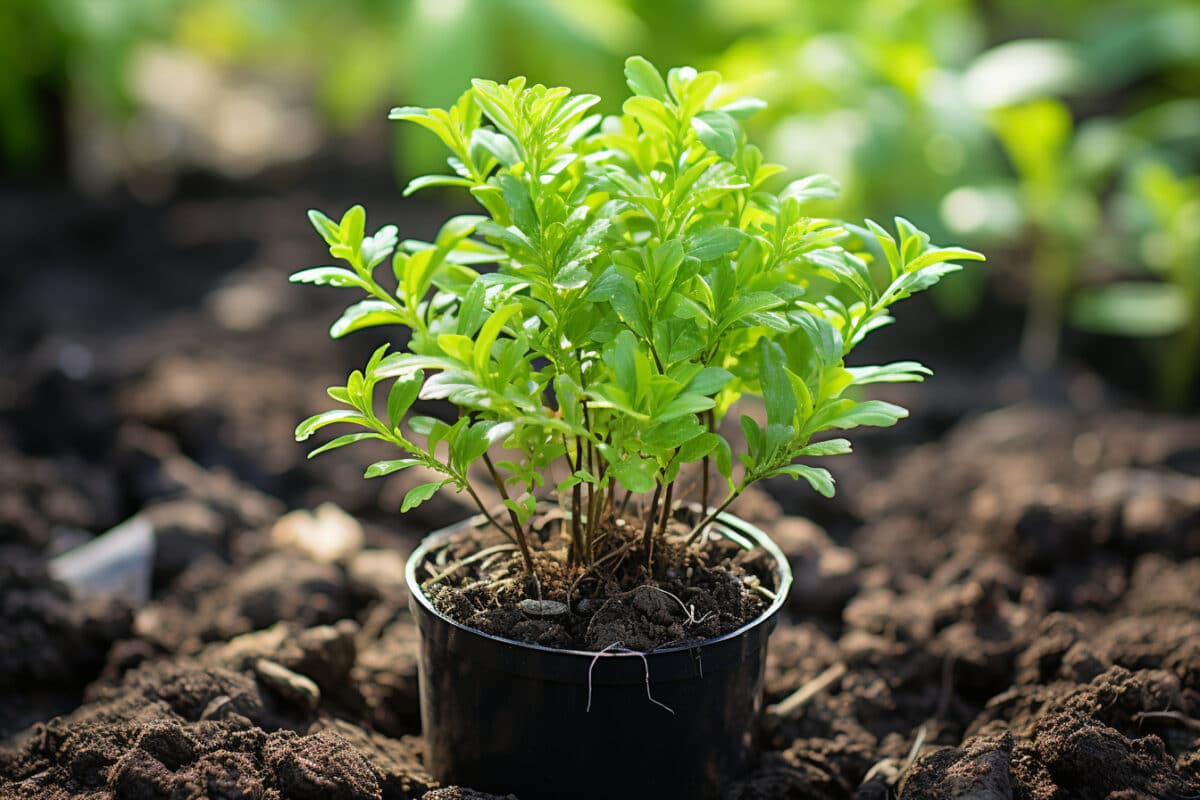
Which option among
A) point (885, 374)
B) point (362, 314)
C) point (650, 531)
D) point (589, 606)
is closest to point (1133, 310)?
point (885, 374)

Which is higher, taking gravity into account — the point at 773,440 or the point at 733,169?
the point at 733,169

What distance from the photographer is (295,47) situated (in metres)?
6.23

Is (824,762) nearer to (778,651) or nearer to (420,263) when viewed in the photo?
(778,651)

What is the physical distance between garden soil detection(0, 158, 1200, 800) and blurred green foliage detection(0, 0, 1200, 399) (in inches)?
20.8

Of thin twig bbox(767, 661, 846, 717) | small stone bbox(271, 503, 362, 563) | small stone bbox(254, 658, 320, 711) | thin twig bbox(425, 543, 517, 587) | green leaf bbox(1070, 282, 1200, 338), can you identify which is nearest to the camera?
thin twig bbox(425, 543, 517, 587)

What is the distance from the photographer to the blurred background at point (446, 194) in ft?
10.9

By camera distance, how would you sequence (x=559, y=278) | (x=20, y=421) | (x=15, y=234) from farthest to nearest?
1. (x=15, y=234)
2. (x=20, y=421)
3. (x=559, y=278)

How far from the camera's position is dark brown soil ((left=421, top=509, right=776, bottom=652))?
1521mm

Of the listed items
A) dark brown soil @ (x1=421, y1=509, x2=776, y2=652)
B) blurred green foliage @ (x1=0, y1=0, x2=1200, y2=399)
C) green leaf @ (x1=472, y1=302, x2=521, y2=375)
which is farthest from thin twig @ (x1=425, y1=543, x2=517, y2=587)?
blurred green foliage @ (x1=0, y1=0, x2=1200, y2=399)

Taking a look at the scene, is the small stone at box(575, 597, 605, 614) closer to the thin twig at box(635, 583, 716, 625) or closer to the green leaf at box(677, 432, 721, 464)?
the thin twig at box(635, 583, 716, 625)

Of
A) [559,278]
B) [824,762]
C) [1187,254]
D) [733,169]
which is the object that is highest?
[733,169]

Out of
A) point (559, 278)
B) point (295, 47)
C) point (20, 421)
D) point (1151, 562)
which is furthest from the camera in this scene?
point (295, 47)

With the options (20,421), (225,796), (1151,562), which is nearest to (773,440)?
(225,796)

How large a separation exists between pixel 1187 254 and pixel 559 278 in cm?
270
